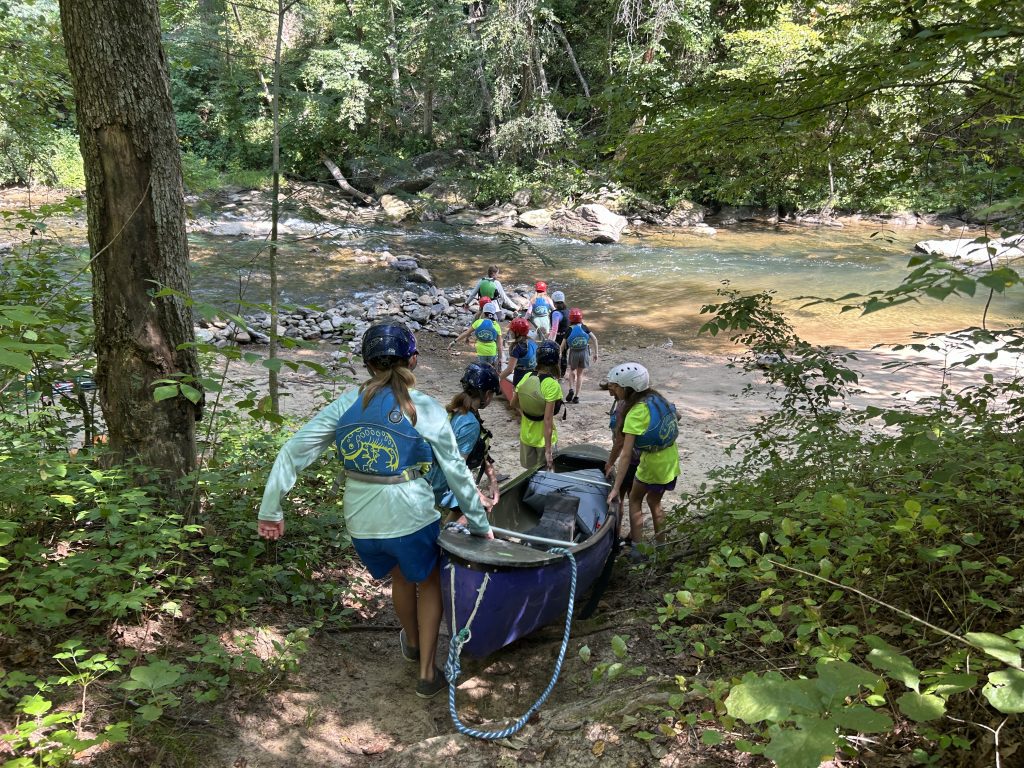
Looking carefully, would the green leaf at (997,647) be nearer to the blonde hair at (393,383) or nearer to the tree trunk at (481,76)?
the blonde hair at (393,383)

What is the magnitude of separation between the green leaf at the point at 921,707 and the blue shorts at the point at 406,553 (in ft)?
7.70

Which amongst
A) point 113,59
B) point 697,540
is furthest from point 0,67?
point 697,540

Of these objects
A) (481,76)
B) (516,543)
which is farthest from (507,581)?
(481,76)

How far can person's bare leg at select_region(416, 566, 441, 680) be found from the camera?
378 cm

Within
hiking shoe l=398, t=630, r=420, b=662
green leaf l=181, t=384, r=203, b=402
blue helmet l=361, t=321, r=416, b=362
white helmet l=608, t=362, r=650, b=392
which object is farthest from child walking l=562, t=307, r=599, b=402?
green leaf l=181, t=384, r=203, b=402

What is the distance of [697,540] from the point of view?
4332 mm

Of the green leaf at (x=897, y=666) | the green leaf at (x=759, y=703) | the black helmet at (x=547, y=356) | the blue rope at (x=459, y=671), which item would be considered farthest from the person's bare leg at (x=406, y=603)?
the black helmet at (x=547, y=356)

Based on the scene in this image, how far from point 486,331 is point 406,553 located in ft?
21.0

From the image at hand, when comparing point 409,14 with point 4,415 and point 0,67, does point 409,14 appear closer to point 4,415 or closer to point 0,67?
point 0,67

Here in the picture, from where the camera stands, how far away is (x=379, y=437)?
3.35 metres

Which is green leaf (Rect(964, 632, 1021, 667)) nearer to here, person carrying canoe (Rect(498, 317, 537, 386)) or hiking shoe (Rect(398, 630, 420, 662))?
hiking shoe (Rect(398, 630, 420, 662))

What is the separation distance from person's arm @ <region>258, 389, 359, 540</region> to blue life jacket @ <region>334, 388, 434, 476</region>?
0.06 meters

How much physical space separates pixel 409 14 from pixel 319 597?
3280 centimetres

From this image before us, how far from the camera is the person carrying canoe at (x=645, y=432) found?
495cm
